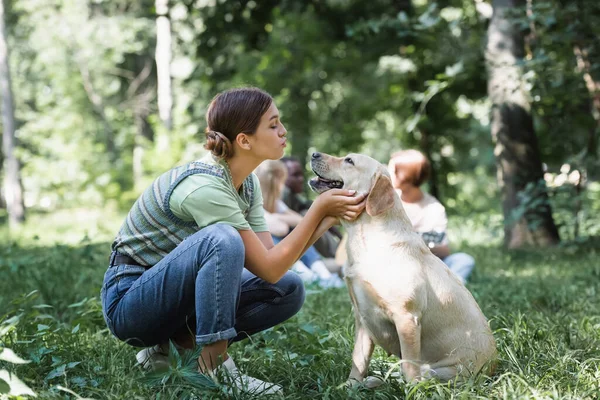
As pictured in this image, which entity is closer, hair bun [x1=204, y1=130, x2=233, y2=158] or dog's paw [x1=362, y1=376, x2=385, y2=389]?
dog's paw [x1=362, y1=376, x2=385, y2=389]

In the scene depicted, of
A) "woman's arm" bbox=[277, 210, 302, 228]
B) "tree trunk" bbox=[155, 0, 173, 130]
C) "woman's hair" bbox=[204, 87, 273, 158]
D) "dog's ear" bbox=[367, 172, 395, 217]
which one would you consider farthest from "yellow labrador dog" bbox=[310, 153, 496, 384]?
"tree trunk" bbox=[155, 0, 173, 130]

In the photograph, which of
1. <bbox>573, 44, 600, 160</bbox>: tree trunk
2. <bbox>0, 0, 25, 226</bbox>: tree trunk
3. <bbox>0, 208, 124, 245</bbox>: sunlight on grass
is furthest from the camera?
<bbox>0, 0, 25, 226</bbox>: tree trunk

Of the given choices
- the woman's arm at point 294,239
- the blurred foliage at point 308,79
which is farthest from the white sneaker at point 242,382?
the blurred foliage at point 308,79

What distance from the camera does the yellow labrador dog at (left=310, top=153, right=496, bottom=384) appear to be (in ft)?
9.25

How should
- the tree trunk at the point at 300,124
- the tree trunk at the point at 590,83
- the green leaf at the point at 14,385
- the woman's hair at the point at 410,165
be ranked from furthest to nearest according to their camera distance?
the tree trunk at the point at 300,124, the tree trunk at the point at 590,83, the woman's hair at the point at 410,165, the green leaf at the point at 14,385

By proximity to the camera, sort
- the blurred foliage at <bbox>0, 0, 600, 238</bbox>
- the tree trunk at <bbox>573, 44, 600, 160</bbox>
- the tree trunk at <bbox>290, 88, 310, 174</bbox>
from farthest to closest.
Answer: the tree trunk at <bbox>290, 88, 310, 174</bbox> → the blurred foliage at <bbox>0, 0, 600, 238</bbox> → the tree trunk at <bbox>573, 44, 600, 160</bbox>

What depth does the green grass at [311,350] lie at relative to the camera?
2.69 m

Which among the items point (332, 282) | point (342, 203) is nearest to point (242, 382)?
point (342, 203)

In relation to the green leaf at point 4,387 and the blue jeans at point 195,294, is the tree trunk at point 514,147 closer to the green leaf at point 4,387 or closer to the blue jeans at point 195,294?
the blue jeans at point 195,294

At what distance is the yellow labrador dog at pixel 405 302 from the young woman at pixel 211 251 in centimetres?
→ 14

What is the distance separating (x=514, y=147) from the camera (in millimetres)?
8141

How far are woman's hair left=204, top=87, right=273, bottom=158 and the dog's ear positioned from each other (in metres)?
0.61

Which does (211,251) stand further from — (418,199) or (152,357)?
(418,199)

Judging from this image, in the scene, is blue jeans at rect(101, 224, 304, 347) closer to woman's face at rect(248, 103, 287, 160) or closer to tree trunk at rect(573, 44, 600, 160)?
woman's face at rect(248, 103, 287, 160)
